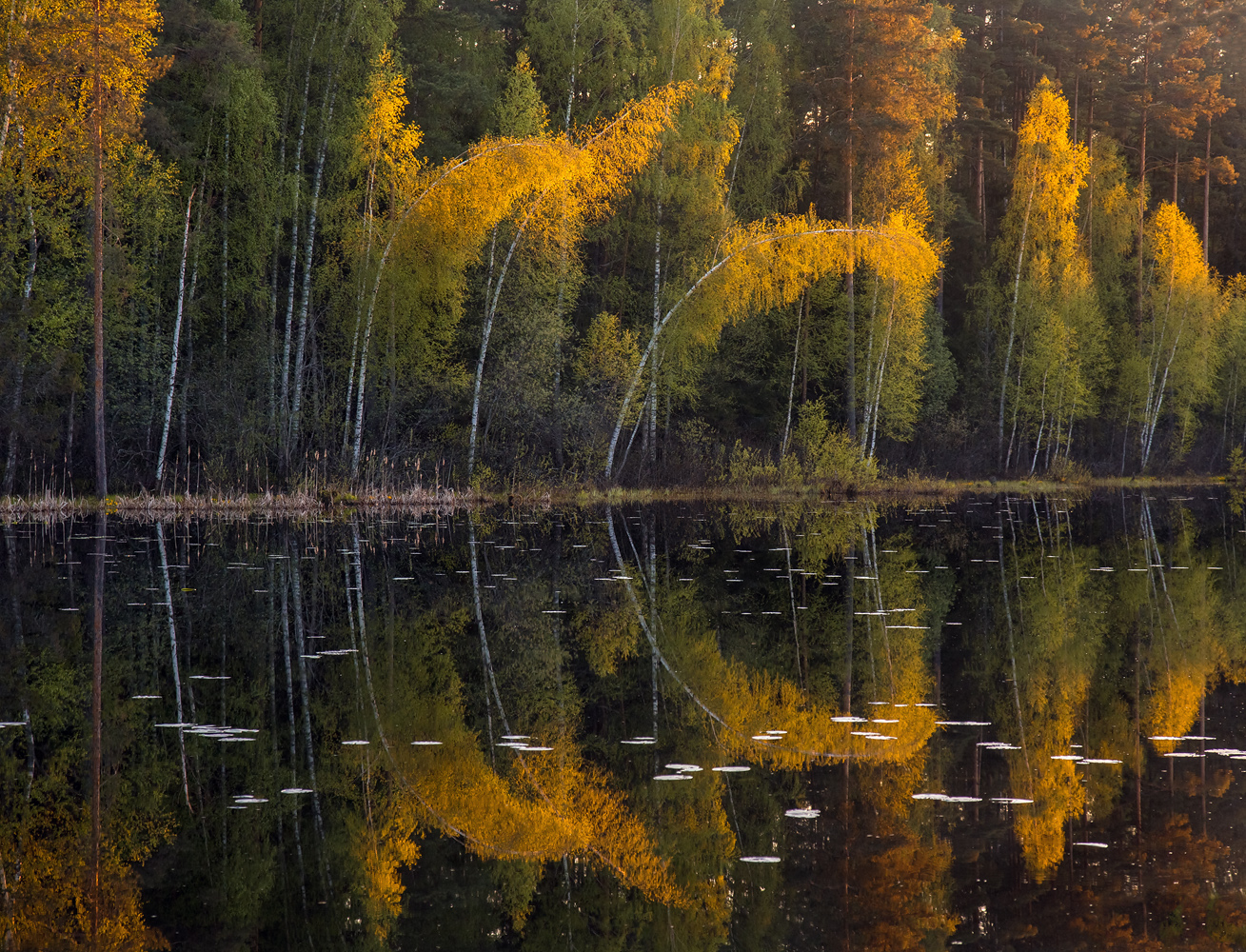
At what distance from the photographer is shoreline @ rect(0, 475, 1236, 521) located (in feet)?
68.9

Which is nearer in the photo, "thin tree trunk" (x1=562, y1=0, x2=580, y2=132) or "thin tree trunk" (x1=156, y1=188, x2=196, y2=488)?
"thin tree trunk" (x1=156, y1=188, x2=196, y2=488)

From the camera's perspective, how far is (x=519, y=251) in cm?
2639

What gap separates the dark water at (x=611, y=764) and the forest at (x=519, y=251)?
11276 millimetres

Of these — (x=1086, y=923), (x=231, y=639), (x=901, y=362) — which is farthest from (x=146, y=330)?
(x=1086, y=923)

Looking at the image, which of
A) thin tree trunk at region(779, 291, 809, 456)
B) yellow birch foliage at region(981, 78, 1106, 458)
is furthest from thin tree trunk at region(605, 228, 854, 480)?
yellow birch foliage at region(981, 78, 1106, 458)

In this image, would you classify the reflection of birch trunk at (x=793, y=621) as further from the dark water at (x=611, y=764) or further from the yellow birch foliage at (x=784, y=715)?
the yellow birch foliage at (x=784, y=715)

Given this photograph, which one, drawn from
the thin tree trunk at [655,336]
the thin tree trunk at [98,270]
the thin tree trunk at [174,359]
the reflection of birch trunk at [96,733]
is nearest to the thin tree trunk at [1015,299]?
the thin tree trunk at [655,336]

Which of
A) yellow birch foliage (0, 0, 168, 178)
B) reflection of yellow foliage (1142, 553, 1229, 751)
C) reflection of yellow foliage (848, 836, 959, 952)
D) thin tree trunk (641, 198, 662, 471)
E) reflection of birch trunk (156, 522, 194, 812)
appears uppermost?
yellow birch foliage (0, 0, 168, 178)

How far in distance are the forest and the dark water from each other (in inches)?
444

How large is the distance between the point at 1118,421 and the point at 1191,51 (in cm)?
1426

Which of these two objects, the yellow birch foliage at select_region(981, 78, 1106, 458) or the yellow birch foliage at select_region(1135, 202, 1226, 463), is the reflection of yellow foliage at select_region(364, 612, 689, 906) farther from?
the yellow birch foliage at select_region(1135, 202, 1226, 463)

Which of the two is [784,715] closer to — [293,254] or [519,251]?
[293,254]

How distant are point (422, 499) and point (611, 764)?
18.1 m

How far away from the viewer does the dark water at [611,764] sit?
4.35 meters
